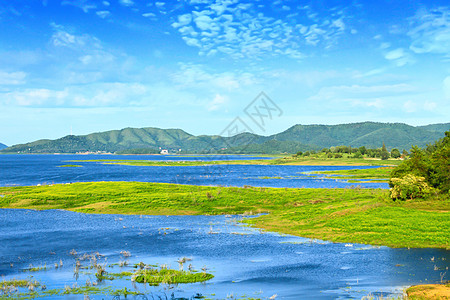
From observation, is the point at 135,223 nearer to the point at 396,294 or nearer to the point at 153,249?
the point at 153,249

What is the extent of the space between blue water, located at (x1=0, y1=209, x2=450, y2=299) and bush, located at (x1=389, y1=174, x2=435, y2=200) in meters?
21.5

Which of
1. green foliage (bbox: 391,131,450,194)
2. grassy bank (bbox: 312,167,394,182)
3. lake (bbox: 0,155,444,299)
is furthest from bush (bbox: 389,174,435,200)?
grassy bank (bbox: 312,167,394,182)

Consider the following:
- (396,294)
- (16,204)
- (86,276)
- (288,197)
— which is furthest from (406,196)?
(16,204)

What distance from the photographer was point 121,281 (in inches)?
1217

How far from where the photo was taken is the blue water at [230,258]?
2928 cm

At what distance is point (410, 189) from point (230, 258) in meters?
35.5

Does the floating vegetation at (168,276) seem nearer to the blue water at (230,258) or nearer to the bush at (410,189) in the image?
the blue water at (230,258)

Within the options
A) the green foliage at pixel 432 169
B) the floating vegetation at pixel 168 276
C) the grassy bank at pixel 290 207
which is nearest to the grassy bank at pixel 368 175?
the grassy bank at pixel 290 207

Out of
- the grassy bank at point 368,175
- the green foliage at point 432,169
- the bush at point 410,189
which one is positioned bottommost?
the grassy bank at point 368,175

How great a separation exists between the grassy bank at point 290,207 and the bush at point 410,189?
163cm

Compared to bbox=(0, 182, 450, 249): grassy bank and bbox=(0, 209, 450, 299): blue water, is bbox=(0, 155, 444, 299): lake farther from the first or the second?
bbox=(0, 182, 450, 249): grassy bank

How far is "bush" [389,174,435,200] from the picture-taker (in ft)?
195

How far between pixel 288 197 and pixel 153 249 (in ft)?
142

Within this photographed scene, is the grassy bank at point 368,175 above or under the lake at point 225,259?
above
